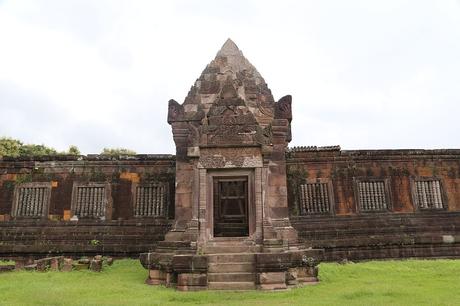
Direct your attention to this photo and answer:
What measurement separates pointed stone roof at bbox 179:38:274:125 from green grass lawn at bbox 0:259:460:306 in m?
4.62

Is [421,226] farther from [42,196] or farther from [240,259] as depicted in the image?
[42,196]

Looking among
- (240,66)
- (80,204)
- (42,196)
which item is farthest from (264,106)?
(42,196)

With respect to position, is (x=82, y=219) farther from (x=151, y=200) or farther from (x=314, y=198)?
(x=314, y=198)

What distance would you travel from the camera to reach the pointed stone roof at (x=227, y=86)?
448 inches

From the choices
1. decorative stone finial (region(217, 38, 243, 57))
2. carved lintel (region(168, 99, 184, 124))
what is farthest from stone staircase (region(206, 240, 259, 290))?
decorative stone finial (region(217, 38, 243, 57))

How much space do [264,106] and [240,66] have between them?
148 centimetres

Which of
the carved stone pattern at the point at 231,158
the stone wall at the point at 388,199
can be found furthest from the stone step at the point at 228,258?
the stone wall at the point at 388,199

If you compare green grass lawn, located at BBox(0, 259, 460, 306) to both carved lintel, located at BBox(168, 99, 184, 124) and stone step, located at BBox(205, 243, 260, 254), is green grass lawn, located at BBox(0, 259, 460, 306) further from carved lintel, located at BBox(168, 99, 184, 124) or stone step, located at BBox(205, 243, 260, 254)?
carved lintel, located at BBox(168, 99, 184, 124)

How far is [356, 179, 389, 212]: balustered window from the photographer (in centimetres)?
1603

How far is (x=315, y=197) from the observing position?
16.1 m

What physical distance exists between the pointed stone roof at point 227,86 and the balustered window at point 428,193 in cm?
821

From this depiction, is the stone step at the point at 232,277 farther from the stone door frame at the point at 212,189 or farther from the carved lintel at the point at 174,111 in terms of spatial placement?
the carved lintel at the point at 174,111

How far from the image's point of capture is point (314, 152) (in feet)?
53.6

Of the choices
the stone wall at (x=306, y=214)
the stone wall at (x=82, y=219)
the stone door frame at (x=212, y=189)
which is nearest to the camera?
the stone door frame at (x=212, y=189)
